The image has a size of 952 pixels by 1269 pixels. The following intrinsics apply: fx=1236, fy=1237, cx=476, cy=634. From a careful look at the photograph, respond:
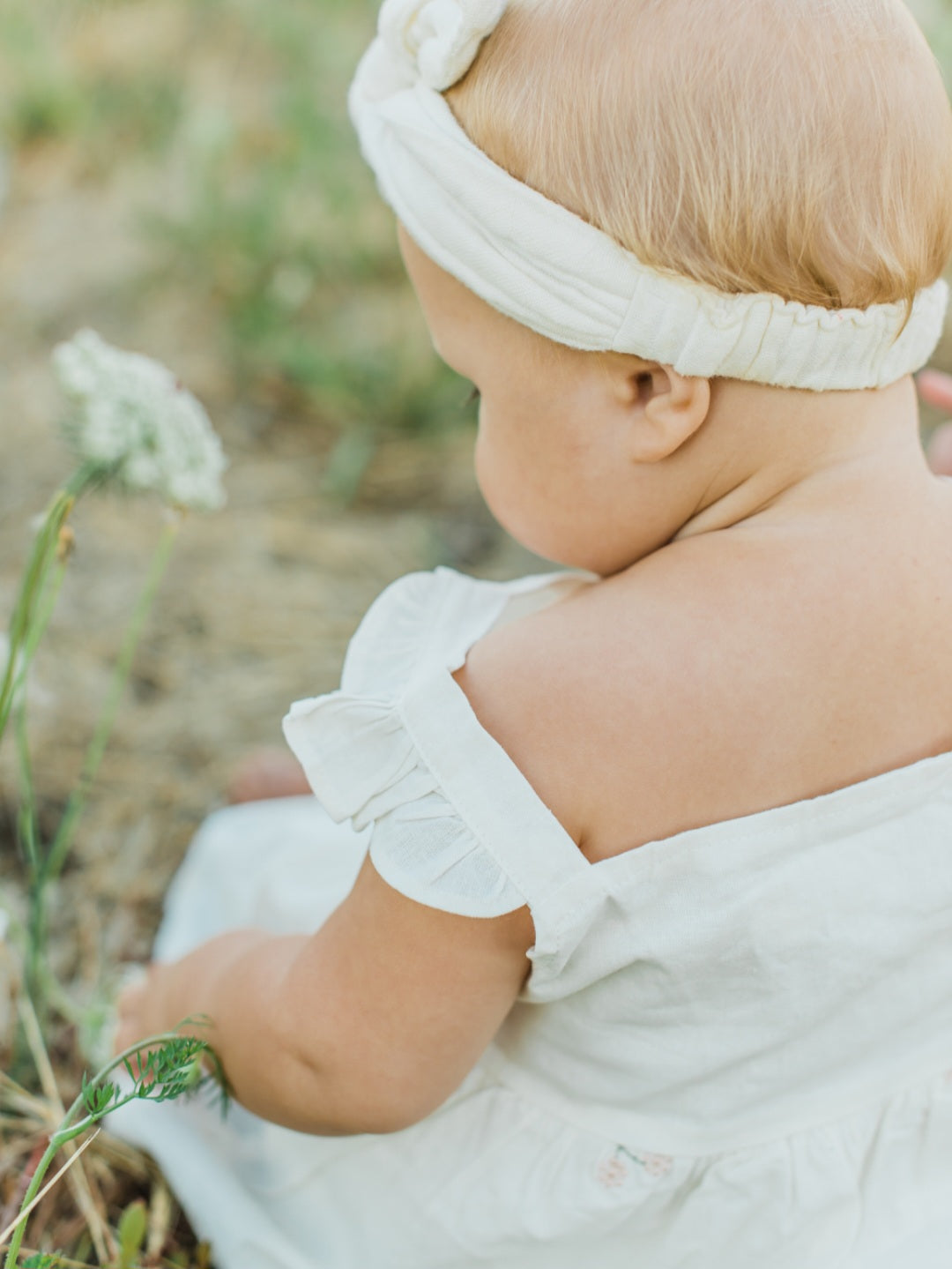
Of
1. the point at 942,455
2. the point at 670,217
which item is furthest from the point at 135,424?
the point at 942,455

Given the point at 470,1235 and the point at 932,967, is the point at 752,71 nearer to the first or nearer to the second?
the point at 932,967

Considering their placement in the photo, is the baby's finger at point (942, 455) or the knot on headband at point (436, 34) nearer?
the knot on headband at point (436, 34)

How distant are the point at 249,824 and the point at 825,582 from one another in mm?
1080

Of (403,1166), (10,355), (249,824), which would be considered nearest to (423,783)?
(403,1166)

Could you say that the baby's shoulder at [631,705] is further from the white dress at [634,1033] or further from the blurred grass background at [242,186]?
the blurred grass background at [242,186]

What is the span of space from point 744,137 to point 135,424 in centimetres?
66

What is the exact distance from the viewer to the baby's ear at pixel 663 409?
3.21ft

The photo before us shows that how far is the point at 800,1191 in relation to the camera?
1105mm

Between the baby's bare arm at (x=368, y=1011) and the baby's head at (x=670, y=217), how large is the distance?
382 mm

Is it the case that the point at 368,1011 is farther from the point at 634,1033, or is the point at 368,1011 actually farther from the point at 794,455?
the point at 794,455

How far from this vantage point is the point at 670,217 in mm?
913

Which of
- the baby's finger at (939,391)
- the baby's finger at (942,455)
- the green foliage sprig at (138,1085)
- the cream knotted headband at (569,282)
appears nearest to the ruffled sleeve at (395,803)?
the green foliage sprig at (138,1085)

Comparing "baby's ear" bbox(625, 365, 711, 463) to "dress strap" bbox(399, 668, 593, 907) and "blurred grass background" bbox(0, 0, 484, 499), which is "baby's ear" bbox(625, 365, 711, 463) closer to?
"dress strap" bbox(399, 668, 593, 907)

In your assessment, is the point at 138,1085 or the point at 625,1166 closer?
the point at 138,1085
